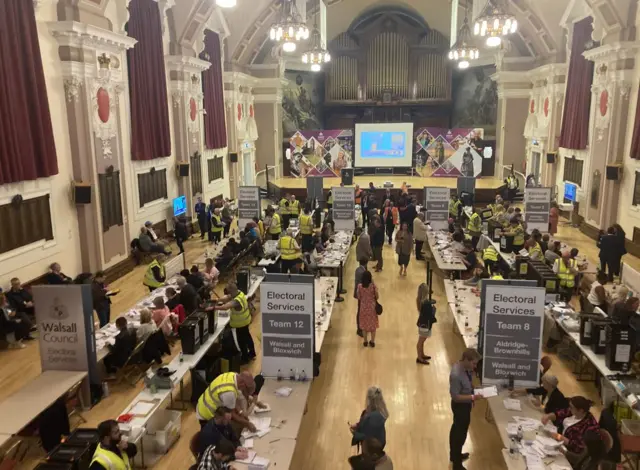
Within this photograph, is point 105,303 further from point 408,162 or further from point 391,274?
point 408,162

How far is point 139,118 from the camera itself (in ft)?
47.5

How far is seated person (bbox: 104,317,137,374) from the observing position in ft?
25.4

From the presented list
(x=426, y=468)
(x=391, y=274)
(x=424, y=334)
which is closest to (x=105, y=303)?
(x=424, y=334)

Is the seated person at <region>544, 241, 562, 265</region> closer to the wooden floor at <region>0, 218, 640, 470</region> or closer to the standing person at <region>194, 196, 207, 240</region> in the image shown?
the wooden floor at <region>0, 218, 640, 470</region>

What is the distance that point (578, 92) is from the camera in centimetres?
1819

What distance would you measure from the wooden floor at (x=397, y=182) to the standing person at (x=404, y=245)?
1127 centimetres

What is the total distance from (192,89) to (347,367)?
12.2 metres

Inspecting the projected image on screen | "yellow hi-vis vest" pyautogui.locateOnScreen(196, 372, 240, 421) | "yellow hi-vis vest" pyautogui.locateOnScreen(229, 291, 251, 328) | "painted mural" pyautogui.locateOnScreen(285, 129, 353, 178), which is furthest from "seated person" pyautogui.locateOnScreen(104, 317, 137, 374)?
the projected image on screen

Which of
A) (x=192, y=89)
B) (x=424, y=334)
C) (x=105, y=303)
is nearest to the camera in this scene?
(x=424, y=334)

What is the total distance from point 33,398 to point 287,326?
3043 millimetres

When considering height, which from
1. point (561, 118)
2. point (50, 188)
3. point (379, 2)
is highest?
point (379, 2)

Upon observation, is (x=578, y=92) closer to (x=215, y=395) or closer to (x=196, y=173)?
(x=196, y=173)

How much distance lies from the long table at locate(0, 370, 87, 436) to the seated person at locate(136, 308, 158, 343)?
1079 mm

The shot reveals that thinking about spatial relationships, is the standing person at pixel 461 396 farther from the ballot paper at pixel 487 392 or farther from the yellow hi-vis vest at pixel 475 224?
the yellow hi-vis vest at pixel 475 224
